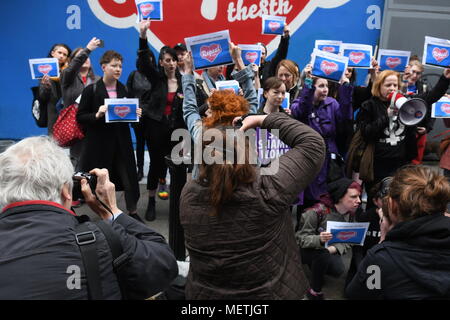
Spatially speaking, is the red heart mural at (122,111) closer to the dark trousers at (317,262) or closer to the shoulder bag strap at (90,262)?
the dark trousers at (317,262)

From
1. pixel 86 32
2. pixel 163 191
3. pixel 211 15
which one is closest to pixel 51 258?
pixel 163 191

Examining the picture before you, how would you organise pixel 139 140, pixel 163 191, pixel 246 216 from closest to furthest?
1. pixel 246 216
2. pixel 163 191
3. pixel 139 140

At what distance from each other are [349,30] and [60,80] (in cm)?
445

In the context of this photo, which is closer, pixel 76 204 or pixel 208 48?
pixel 208 48

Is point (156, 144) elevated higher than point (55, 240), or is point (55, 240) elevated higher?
point (55, 240)

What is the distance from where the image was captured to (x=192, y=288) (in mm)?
2109

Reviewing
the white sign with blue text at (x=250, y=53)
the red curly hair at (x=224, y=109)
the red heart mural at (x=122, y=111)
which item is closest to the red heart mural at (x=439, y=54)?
the white sign with blue text at (x=250, y=53)

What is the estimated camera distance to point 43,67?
4.68m

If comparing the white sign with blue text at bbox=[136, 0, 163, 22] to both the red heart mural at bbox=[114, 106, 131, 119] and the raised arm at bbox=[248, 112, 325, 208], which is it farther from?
the raised arm at bbox=[248, 112, 325, 208]

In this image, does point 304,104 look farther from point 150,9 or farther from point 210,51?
point 150,9

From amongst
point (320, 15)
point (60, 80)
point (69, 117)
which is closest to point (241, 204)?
point (69, 117)

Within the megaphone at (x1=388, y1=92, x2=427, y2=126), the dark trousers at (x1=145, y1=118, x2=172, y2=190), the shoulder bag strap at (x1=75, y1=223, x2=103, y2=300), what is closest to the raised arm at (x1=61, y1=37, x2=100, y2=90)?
the dark trousers at (x1=145, y1=118, x2=172, y2=190)

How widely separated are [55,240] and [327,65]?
2.99m

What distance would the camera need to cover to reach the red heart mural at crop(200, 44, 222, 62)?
3.46 metres
